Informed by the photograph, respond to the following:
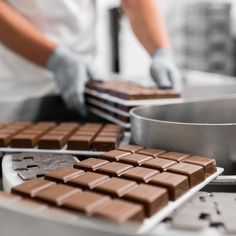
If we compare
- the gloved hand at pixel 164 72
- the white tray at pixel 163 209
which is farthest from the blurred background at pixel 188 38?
the white tray at pixel 163 209

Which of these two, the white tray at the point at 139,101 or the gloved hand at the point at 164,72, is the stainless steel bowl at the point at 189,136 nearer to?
the white tray at the point at 139,101

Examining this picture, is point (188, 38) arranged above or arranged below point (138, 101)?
above

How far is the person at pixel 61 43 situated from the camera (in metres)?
1.50

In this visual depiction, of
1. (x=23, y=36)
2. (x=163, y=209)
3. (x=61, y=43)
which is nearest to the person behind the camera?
(x=163, y=209)

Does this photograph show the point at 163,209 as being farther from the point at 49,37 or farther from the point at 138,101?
the point at 49,37

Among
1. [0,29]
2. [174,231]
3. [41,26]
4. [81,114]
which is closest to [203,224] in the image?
[174,231]

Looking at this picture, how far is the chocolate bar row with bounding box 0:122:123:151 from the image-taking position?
102 cm

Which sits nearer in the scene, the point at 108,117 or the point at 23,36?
the point at 108,117

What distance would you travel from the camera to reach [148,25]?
5.48 ft

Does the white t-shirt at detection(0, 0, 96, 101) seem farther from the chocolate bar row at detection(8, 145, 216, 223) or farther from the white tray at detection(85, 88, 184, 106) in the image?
the chocolate bar row at detection(8, 145, 216, 223)

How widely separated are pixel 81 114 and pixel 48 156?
544 millimetres

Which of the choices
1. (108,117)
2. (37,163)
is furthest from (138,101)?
(37,163)

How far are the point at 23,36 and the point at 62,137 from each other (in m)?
0.60

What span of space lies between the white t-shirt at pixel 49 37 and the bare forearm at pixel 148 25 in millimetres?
223
